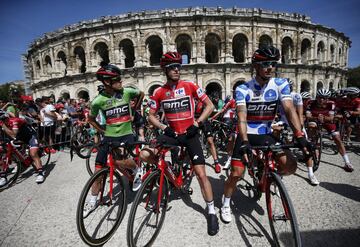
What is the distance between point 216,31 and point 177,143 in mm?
20956

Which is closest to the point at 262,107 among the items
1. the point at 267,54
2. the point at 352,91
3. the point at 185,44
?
the point at 267,54

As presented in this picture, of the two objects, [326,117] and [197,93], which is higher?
[197,93]

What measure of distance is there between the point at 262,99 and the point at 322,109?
359cm

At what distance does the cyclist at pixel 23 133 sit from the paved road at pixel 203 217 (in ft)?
1.46

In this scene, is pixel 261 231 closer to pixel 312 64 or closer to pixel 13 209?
pixel 13 209

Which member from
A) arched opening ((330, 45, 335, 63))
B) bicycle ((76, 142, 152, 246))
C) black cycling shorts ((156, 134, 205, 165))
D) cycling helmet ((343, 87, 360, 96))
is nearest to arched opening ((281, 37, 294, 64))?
arched opening ((330, 45, 335, 63))

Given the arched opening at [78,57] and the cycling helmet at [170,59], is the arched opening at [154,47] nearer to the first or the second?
the arched opening at [78,57]

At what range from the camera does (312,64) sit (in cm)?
2352

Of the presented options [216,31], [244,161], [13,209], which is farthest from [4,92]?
[244,161]

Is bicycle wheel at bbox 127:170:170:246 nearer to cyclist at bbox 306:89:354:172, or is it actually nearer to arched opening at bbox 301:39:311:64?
cyclist at bbox 306:89:354:172

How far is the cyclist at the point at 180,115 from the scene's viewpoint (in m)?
2.67

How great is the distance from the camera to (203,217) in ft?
9.52

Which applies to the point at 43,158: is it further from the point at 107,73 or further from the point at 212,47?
the point at 212,47

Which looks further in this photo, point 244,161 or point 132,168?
point 132,168
